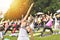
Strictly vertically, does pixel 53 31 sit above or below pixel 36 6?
below

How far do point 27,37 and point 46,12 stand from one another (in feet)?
2.62

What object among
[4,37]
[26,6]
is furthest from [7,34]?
[26,6]

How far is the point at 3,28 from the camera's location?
6.59 m

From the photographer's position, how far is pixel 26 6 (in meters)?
6.32

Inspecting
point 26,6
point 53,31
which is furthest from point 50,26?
point 26,6

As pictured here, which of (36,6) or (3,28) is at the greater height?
(36,6)

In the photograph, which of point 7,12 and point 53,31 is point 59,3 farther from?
point 7,12

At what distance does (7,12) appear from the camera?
21.0 feet

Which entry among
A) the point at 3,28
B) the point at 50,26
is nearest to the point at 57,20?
the point at 50,26

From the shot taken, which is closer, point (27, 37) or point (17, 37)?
point (27, 37)

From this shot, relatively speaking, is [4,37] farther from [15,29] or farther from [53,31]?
[53,31]

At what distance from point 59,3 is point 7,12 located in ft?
3.53

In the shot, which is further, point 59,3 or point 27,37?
point 59,3

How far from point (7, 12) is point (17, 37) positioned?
551 mm
